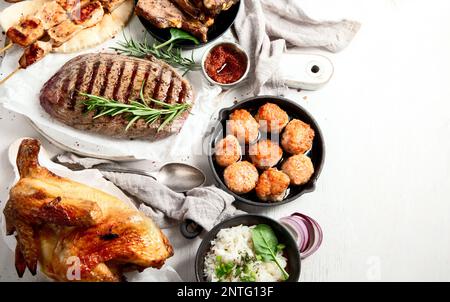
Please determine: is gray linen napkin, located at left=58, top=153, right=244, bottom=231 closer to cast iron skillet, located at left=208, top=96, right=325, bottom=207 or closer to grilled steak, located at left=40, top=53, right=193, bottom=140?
cast iron skillet, located at left=208, top=96, right=325, bottom=207

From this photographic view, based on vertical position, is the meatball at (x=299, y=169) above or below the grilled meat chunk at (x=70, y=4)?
below

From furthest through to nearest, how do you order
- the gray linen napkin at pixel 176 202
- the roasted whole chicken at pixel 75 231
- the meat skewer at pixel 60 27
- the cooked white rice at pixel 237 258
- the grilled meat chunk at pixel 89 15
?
1. the grilled meat chunk at pixel 89 15
2. the meat skewer at pixel 60 27
3. the gray linen napkin at pixel 176 202
4. the cooked white rice at pixel 237 258
5. the roasted whole chicken at pixel 75 231

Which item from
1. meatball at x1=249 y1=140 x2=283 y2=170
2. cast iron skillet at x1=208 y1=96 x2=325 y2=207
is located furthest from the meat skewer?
meatball at x1=249 y1=140 x2=283 y2=170

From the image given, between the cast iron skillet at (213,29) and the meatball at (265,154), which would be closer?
the meatball at (265,154)

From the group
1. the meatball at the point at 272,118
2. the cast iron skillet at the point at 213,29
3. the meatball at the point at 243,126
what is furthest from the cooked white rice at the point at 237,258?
the cast iron skillet at the point at 213,29

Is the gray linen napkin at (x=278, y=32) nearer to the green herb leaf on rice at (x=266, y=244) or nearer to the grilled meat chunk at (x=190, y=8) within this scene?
the grilled meat chunk at (x=190, y=8)

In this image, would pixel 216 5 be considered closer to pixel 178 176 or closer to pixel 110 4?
pixel 110 4

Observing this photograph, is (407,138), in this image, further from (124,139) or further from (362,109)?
(124,139)

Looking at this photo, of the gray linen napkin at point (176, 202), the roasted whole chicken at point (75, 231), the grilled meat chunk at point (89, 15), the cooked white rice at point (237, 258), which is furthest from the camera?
the grilled meat chunk at point (89, 15)
